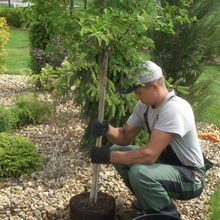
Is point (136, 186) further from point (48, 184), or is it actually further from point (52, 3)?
point (52, 3)

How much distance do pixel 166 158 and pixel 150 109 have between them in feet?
1.38

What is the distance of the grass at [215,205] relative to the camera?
12.5 ft

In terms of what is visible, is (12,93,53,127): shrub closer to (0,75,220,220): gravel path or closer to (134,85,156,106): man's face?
(0,75,220,220): gravel path

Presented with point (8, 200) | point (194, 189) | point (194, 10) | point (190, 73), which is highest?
point (194, 10)

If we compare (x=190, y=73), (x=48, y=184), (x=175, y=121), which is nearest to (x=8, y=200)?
(x=48, y=184)

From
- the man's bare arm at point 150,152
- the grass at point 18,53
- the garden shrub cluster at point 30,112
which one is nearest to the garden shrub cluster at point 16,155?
the garden shrub cluster at point 30,112

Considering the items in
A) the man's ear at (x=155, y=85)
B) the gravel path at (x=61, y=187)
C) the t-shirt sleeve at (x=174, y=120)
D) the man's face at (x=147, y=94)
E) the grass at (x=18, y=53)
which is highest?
the man's ear at (x=155, y=85)

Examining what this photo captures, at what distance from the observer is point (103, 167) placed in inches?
179

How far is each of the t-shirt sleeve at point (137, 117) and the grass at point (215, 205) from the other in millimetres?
1093

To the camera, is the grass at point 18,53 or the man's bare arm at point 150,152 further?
the grass at point 18,53

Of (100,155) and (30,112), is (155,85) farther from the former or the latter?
(30,112)

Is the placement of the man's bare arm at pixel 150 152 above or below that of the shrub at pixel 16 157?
above

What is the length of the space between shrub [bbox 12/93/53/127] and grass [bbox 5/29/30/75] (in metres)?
1.54

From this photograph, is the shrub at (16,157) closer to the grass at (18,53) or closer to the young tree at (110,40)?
the young tree at (110,40)
